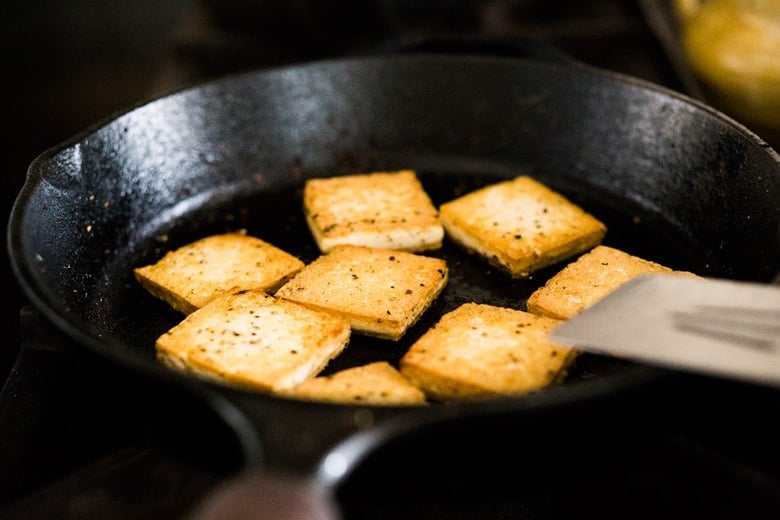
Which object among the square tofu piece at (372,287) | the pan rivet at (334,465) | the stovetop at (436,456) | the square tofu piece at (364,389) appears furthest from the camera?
the square tofu piece at (372,287)

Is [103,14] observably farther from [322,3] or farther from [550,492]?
[550,492]

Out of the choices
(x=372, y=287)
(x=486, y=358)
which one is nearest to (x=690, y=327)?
(x=486, y=358)

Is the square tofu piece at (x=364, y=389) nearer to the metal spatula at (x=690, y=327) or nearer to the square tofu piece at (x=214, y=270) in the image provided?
the metal spatula at (x=690, y=327)

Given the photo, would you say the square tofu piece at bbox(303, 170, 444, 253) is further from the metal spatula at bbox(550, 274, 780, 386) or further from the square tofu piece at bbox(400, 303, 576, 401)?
the metal spatula at bbox(550, 274, 780, 386)

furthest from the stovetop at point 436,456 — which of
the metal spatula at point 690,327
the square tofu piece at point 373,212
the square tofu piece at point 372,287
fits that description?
the square tofu piece at point 373,212

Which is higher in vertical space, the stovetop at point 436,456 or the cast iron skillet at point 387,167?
the cast iron skillet at point 387,167
